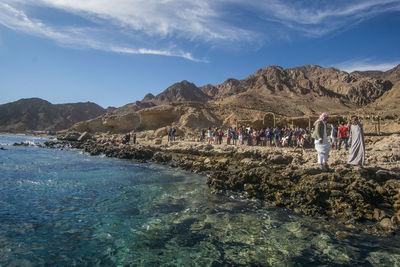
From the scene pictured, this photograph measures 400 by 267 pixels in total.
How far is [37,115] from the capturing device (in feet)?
312

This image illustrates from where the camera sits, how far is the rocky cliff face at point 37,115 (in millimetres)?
87188

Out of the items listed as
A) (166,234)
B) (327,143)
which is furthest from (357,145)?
(166,234)

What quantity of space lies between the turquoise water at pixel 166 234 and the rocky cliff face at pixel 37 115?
9749 centimetres

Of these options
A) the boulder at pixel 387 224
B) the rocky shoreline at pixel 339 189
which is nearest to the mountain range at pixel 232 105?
the rocky shoreline at pixel 339 189

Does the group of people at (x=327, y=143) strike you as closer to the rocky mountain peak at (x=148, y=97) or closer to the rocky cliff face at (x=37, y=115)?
the rocky cliff face at (x=37, y=115)

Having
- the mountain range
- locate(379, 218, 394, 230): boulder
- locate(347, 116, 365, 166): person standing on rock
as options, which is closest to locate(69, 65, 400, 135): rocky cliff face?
the mountain range

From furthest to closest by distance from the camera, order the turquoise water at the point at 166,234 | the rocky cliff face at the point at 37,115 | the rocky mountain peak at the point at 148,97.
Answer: the rocky mountain peak at the point at 148,97
the rocky cliff face at the point at 37,115
the turquoise water at the point at 166,234

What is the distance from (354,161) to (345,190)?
1.99 metres

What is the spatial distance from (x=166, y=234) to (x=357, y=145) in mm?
7231

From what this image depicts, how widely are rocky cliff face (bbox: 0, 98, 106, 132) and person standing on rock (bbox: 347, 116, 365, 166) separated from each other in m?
102

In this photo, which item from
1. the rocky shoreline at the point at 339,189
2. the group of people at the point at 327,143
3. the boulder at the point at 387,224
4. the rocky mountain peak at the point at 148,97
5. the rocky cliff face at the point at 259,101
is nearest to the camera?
the boulder at the point at 387,224

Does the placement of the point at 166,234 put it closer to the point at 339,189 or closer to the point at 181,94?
the point at 339,189

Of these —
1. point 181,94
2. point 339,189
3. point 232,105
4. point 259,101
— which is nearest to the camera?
point 339,189

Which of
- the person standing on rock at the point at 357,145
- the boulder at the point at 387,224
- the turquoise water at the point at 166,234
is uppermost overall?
the person standing on rock at the point at 357,145
